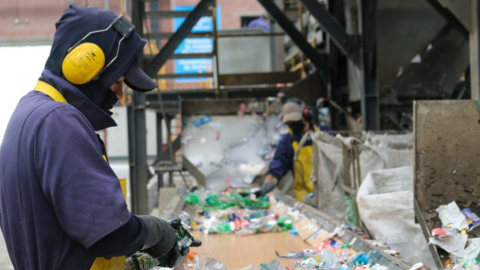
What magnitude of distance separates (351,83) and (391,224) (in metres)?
5.50

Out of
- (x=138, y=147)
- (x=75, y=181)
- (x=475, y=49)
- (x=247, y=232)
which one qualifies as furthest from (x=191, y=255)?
(x=138, y=147)

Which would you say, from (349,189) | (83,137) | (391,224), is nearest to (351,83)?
(349,189)

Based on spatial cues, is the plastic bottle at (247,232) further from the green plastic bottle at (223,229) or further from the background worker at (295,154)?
the background worker at (295,154)

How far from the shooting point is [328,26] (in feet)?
24.5

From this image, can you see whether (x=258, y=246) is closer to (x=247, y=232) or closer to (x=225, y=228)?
(x=247, y=232)

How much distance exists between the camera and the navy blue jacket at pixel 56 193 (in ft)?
5.08

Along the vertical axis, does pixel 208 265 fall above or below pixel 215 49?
below

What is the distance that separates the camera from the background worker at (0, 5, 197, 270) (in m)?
1.55

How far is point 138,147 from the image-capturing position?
768 cm

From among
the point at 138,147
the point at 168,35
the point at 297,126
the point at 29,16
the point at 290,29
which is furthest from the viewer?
the point at 168,35

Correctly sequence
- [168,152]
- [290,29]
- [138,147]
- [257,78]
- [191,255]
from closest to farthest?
1. [191,255]
2. [138,147]
3. [168,152]
4. [290,29]
5. [257,78]

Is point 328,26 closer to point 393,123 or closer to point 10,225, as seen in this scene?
point 393,123

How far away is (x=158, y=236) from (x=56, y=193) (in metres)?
0.48

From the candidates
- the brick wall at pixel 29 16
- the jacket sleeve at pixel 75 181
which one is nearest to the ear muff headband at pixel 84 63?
the jacket sleeve at pixel 75 181
